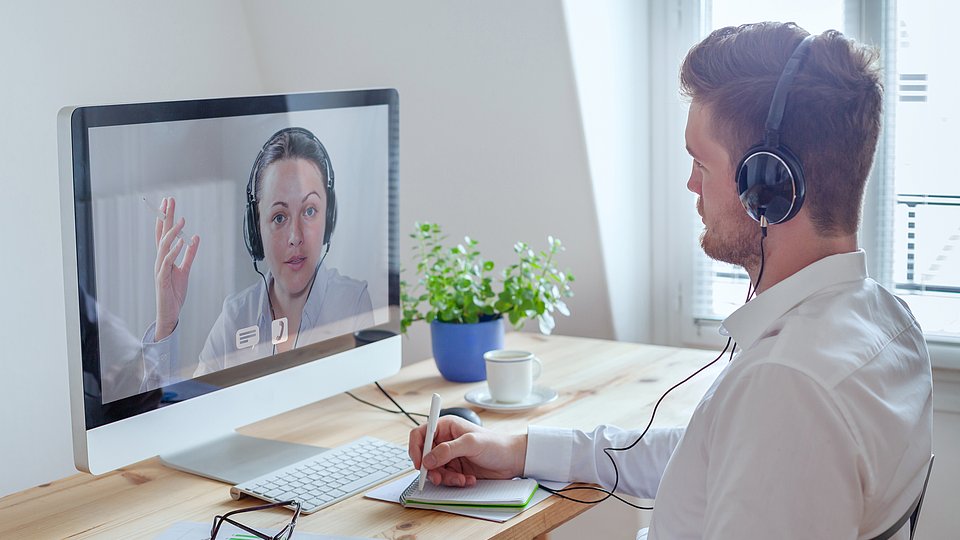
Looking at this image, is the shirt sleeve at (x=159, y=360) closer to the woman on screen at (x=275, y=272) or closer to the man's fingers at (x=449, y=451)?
the woman on screen at (x=275, y=272)

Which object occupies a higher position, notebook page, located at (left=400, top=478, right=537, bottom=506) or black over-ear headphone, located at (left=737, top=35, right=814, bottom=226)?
black over-ear headphone, located at (left=737, top=35, right=814, bottom=226)

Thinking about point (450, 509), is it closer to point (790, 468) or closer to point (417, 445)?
point (417, 445)

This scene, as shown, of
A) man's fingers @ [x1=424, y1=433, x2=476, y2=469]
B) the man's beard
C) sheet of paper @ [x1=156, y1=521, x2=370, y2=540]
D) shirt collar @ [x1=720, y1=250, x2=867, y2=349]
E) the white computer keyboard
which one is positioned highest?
the man's beard

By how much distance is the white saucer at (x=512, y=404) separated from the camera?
5.64ft

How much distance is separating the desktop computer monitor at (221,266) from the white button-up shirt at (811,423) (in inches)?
26.2

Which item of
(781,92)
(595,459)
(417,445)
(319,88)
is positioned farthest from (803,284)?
(319,88)

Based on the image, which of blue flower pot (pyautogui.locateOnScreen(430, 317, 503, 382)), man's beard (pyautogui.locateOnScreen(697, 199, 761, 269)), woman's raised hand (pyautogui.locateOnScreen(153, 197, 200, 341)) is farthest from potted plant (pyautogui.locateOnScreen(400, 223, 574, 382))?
man's beard (pyautogui.locateOnScreen(697, 199, 761, 269))

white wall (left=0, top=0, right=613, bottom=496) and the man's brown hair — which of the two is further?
white wall (left=0, top=0, right=613, bottom=496)

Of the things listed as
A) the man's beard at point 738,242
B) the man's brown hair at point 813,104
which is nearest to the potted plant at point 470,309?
the man's beard at point 738,242

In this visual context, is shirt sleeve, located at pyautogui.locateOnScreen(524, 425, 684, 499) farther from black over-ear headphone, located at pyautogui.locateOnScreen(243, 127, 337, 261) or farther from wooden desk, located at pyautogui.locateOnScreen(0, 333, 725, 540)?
black over-ear headphone, located at pyautogui.locateOnScreen(243, 127, 337, 261)

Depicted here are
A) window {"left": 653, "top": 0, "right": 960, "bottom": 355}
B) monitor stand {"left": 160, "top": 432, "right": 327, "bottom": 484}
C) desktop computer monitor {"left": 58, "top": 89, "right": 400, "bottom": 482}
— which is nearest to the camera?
desktop computer monitor {"left": 58, "top": 89, "right": 400, "bottom": 482}

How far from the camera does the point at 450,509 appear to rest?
51.5 inches

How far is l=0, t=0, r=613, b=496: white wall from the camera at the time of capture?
217 cm

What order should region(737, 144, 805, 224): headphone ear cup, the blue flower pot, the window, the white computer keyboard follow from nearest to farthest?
region(737, 144, 805, 224): headphone ear cup < the white computer keyboard < the blue flower pot < the window
